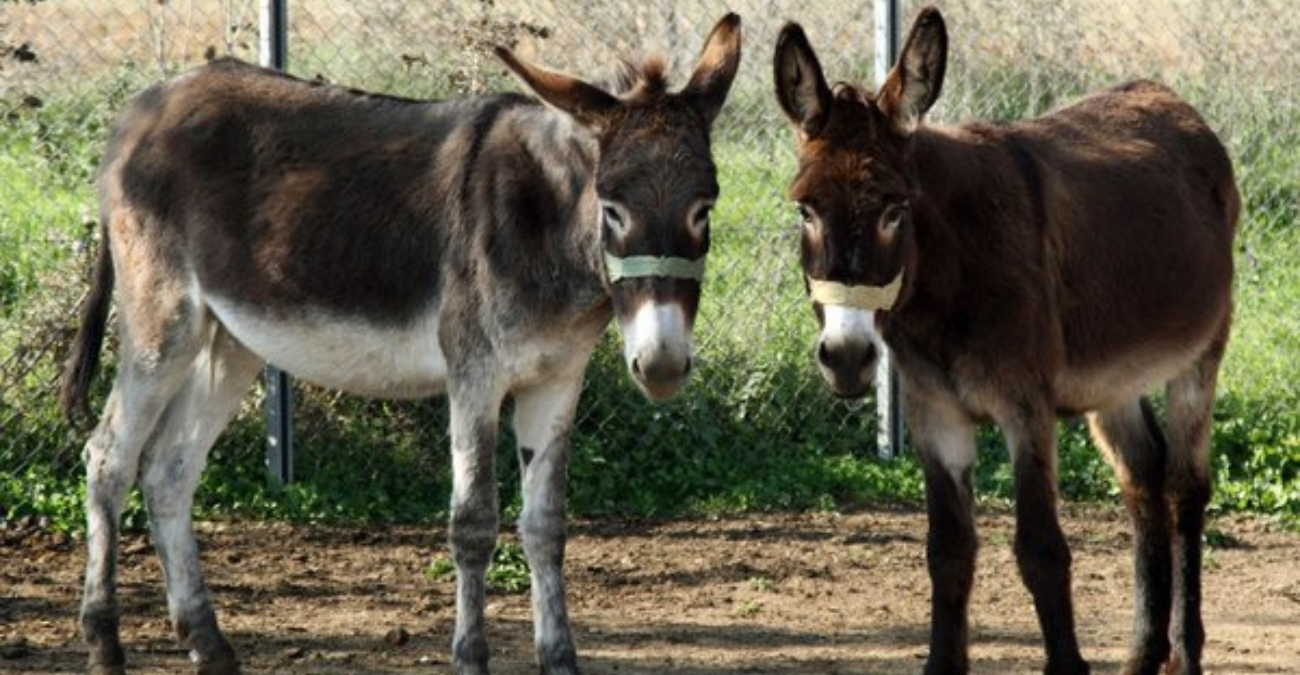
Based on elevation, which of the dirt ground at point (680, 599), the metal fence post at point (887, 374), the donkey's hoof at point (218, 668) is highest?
the metal fence post at point (887, 374)

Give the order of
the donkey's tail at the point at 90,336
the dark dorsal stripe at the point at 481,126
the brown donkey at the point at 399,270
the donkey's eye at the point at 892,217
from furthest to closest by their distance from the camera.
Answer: the donkey's tail at the point at 90,336
the dark dorsal stripe at the point at 481,126
the brown donkey at the point at 399,270
the donkey's eye at the point at 892,217

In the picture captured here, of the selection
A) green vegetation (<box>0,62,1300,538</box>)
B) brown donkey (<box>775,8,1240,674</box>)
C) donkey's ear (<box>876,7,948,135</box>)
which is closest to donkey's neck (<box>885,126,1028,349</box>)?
brown donkey (<box>775,8,1240,674</box>)

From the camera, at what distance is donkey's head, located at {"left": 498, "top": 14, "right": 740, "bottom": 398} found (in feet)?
18.0

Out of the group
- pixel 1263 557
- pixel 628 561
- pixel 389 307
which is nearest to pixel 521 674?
pixel 389 307

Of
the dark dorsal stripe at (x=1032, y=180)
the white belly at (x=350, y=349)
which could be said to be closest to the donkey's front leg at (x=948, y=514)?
the dark dorsal stripe at (x=1032, y=180)

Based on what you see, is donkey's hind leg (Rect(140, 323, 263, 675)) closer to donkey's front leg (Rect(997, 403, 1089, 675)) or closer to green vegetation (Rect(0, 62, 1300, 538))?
green vegetation (Rect(0, 62, 1300, 538))

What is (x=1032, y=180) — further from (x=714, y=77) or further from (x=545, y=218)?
(x=545, y=218)

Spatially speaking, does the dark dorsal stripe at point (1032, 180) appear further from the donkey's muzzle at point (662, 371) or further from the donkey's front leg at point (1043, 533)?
the donkey's muzzle at point (662, 371)

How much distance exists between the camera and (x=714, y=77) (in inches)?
229

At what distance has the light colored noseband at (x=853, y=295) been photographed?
17.0ft

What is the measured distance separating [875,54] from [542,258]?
3.58 meters

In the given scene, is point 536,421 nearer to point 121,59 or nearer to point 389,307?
point 389,307

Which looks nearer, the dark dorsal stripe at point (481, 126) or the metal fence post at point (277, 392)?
the dark dorsal stripe at point (481, 126)

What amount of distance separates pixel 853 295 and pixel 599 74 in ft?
11.6
